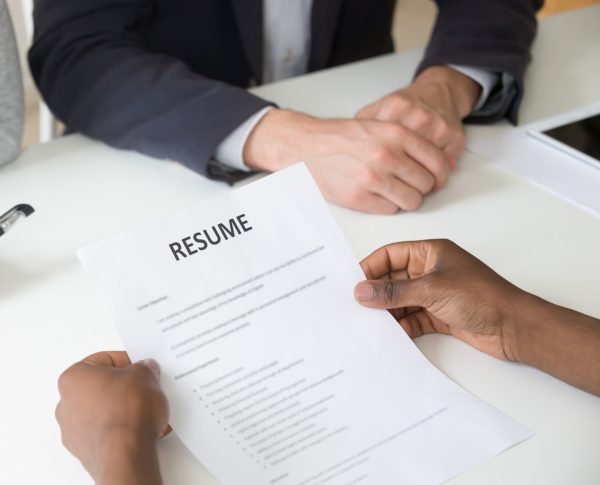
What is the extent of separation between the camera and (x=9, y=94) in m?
0.88

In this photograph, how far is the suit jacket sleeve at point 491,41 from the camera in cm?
100

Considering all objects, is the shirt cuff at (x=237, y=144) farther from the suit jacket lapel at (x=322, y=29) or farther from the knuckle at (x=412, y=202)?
the suit jacket lapel at (x=322, y=29)

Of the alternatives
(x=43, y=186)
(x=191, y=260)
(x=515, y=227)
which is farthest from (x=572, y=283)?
(x=43, y=186)

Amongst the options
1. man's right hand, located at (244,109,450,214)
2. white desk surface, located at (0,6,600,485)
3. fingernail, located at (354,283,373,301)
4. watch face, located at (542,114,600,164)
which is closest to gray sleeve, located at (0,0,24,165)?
white desk surface, located at (0,6,600,485)

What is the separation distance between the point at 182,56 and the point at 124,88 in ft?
0.81

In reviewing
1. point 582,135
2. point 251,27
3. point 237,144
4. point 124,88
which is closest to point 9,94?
point 124,88

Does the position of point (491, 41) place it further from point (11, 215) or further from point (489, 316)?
point (11, 215)

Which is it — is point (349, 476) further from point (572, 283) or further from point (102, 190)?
point (102, 190)

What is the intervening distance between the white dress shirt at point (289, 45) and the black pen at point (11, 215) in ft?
1.91

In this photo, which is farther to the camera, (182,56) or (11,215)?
(182,56)

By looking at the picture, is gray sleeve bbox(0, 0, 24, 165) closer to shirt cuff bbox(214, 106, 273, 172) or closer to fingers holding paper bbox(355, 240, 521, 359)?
shirt cuff bbox(214, 106, 273, 172)

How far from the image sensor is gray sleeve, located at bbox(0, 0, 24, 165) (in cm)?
85

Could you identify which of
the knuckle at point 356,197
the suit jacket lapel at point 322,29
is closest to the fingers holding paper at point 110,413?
the knuckle at point 356,197

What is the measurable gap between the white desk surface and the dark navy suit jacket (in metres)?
0.05
